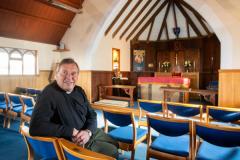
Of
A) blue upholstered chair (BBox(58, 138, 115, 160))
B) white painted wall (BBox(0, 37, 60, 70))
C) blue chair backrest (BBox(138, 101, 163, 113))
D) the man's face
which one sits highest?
white painted wall (BBox(0, 37, 60, 70))

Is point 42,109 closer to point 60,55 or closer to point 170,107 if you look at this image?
point 170,107

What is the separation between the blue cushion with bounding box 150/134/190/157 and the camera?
1903 millimetres

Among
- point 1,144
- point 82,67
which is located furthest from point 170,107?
point 82,67

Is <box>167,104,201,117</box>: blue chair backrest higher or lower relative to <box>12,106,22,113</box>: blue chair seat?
higher

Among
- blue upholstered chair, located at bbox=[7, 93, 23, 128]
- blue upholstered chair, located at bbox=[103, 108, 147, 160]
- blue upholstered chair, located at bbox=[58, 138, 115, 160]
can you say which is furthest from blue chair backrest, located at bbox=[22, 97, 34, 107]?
blue upholstered chair, located at bbox=[58, 138, 115, 160]

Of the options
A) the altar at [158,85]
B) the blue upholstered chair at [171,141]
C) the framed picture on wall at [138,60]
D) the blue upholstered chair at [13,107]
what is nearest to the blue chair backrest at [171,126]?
the blue upholstered chair at [171,141]

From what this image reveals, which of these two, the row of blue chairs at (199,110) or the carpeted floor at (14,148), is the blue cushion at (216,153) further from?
the carpeted floor at (14,148)

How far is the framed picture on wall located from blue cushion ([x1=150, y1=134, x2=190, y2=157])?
838 cm

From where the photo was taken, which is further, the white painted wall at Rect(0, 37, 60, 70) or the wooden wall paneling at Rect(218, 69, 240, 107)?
the white painted wall at Rect(0, 37, 60, 70)

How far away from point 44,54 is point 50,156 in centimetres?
689

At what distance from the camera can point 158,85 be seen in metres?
7.07

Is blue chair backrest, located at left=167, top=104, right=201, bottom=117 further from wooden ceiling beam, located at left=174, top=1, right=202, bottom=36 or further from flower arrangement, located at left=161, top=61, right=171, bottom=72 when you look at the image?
flower arrangement, located at left=161, top=61, right=171, bottom=72

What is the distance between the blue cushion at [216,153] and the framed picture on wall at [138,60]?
8.63 metres

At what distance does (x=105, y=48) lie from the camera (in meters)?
8.54
